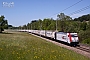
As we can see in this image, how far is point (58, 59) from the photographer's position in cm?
1284

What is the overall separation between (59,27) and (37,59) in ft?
291

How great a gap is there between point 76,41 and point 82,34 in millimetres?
17476

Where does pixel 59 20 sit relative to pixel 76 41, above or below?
above

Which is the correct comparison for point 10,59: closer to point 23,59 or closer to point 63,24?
point 23,59

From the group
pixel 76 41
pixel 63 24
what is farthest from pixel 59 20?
pixel 76 41

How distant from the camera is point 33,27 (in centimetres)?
19562

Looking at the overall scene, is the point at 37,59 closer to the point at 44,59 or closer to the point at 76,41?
the point at 44,59

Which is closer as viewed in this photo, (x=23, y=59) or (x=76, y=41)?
(x=23, y=59)

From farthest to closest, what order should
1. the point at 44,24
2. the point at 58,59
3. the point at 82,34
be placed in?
1. the point at 44,24
2. the point at 82,34
3. the point at 58,59

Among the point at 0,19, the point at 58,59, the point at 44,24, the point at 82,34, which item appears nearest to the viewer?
the point at 58,59

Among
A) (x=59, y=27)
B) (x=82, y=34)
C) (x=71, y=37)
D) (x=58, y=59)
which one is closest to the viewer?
(x=58, y=59)

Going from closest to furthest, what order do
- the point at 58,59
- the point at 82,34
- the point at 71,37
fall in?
the point at 58,59 < the point at 71,37 < the point at 82,34

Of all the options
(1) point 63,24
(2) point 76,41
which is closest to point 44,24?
(1) point 63,24

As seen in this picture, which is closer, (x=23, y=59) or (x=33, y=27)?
(x=23, y=59)
